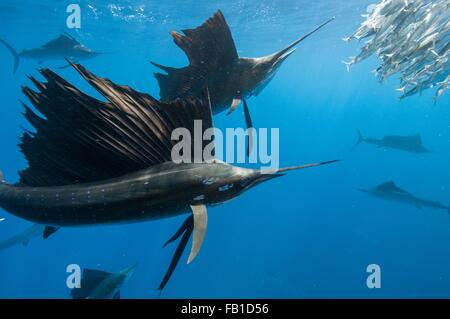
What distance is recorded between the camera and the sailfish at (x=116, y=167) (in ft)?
6.75

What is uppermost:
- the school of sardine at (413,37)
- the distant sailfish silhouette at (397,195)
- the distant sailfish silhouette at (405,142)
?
the distant sailfish silhouette at (405,142)

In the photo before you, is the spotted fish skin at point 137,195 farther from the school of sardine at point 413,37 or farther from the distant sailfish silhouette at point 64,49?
the distant sailfish silhouette at point 64,49

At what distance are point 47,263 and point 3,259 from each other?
9.22 ft

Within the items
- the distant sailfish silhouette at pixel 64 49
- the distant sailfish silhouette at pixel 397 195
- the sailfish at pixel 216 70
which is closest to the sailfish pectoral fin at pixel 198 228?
the sailfish at pixel 216 70

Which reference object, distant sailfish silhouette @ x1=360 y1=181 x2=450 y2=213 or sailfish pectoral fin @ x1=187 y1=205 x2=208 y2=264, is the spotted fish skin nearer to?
sailfish pectoral fin @ x1=187 y1=205 x2=208 y2=264

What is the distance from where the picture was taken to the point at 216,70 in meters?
3.59

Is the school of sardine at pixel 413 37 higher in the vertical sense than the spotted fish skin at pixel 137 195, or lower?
higher

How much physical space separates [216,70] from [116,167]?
68.4 inches

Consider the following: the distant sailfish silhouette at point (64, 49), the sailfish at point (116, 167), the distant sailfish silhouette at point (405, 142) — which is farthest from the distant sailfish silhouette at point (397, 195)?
the distant sailfish silhouette at point (64, 49)

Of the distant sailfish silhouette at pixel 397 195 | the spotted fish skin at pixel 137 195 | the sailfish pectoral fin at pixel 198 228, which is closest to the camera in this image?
the sailfish pectoral fin at pixel 198 228

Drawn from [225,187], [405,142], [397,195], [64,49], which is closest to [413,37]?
[225,187]

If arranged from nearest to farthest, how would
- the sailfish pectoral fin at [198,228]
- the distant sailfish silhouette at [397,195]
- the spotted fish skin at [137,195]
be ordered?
the sailfish pectoral fin at [198,228]
the spotted fish skin at [137,195]
the distant sailfish silhouette at [397,195]

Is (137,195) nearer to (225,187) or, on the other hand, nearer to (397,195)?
(225,187)

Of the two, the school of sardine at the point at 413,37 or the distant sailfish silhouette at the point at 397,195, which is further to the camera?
the distant sailfish silhouette at the point at 397,195
